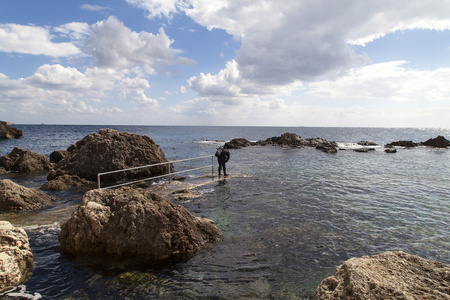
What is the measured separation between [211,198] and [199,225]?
173 inches

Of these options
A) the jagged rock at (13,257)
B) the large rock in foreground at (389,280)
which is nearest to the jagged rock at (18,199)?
the jagged rock at (13,257)

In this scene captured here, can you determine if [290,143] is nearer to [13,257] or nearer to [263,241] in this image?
[263,241]

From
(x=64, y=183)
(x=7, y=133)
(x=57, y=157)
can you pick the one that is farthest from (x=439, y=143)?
(x=7, y=133)

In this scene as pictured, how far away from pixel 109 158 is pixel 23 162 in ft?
28.0

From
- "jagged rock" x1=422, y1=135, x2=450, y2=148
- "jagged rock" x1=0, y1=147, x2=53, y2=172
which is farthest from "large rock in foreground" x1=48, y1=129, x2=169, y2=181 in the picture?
"jagged rock" x1=422, y1=135, x2=450, y2=148

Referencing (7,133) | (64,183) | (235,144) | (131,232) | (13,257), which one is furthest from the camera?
(7,133)

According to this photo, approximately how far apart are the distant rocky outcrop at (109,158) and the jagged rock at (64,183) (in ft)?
1.85

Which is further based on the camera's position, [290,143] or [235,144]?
[290,143]

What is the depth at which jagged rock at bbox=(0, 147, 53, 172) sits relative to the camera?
18.0m

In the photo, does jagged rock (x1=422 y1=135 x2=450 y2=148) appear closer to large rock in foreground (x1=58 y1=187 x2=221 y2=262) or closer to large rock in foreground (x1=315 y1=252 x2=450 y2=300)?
large rock in foreground (x1=315 y1=252 x2=450 y2=300)

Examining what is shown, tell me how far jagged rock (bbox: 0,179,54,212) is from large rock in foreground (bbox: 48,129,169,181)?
4.68 metres

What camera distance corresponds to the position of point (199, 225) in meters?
6.76

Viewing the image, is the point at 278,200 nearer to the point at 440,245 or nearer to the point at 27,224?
the point at 440,245

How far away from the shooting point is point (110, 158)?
1463 centimetres
